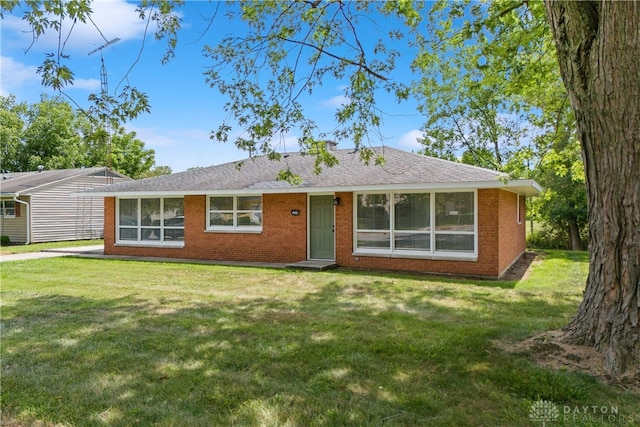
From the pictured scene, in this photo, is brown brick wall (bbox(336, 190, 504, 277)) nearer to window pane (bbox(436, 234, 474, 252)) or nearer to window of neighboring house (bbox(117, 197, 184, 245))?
window pane (bbox(436, 234, 474, 252))

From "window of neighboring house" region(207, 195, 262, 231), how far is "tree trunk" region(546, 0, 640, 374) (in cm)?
1031

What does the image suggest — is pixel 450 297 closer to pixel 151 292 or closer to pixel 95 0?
pixel 151 292

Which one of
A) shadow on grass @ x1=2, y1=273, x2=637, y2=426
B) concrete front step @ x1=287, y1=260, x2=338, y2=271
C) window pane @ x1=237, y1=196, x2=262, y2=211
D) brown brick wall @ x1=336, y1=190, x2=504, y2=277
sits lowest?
shadow on grass @ x1=2, y1=273, x2=637, y2=426

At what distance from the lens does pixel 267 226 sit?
13367mm

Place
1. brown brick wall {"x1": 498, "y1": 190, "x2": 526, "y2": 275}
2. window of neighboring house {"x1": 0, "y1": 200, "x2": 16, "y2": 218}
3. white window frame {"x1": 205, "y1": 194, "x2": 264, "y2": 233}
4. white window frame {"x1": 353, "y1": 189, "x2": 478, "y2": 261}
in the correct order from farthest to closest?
1. window of neighboring house {"x1": 0, "y1": 200, "x2": 16, "y2": 218}
2. white window frame {"x1": 205, "y1": 194, "x2": 264, "y2": 233}
3. brown brick wall {"x1": 498, "y1": 190, "x2": 526, "y2": 275}
4. white window frame {"x1": 353, "y1": 189, "x2": 478, "y2": 261}

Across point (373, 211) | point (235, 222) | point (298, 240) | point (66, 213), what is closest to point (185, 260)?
point (235, 222)

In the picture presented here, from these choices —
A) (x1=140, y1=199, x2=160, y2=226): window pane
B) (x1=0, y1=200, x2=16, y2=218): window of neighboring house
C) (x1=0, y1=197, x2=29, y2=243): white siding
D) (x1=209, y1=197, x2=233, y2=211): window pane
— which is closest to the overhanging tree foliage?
(x1=209, y1=197, x2=233, y2=211): window pane

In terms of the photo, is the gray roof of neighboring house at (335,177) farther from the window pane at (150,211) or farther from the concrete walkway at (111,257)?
the concrete walkway at (111,257)

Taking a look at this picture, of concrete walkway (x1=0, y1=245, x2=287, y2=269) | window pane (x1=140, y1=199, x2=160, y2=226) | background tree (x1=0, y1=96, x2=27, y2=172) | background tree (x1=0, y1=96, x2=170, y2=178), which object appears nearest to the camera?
concrete walkway (x1=0, y1=245, x2=287, y2=269)

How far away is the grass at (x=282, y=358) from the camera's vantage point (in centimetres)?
344

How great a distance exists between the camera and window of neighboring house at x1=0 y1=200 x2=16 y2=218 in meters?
21.4

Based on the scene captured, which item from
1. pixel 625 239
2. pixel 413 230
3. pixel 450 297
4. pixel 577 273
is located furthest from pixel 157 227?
pixel 625 239

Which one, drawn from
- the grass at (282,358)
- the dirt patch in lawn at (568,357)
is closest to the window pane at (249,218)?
the grass at (282,358)

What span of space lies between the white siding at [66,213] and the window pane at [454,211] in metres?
18.3
